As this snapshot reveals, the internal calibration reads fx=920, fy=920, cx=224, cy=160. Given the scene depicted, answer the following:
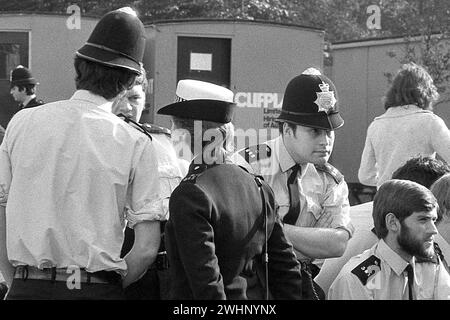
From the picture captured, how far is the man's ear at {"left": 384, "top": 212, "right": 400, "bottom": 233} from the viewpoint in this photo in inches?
161

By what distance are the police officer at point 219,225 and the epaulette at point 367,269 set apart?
0.56 metres

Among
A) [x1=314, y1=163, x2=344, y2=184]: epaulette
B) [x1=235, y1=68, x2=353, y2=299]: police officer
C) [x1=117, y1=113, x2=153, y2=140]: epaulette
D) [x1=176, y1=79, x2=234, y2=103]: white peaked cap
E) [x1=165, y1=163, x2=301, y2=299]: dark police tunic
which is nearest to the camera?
[x1=165, y1=163, x2=301, y2=299]: dark police tunic

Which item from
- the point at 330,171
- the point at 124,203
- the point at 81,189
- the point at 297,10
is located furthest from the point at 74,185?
the point at 297,10

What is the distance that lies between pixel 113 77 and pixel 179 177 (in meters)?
0.92

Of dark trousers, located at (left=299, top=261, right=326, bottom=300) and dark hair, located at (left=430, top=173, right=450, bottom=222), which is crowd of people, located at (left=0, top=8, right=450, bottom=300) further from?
dark hair, located at (left=430, top=173, right=450, bottom=222)

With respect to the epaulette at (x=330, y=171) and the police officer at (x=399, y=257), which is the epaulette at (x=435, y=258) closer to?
the police officer at (x=399, y=257)

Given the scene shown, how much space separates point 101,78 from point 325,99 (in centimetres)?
110

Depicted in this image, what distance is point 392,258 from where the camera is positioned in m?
4.05

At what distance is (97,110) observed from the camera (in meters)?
3.28

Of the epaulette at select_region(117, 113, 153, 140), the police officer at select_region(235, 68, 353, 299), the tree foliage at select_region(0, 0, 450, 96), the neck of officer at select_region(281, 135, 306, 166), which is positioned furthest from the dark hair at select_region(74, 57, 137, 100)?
the tree foliage at select_region(0, 0, 450, 96)

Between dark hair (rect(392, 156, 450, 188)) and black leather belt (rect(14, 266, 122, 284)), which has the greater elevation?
dark hair (rect(392, 156, 450, 188))

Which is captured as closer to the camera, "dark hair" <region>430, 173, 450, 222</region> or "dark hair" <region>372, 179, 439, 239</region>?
"dark hair" <region>372, 179, 439, 239</region>

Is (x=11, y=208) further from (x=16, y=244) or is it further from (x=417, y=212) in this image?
(x=417, y=212)
